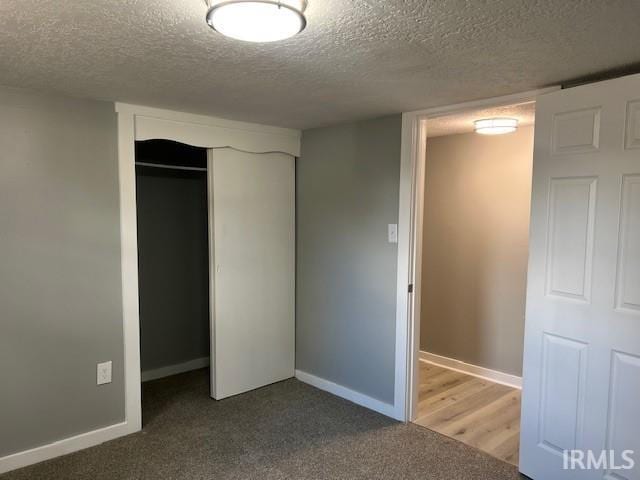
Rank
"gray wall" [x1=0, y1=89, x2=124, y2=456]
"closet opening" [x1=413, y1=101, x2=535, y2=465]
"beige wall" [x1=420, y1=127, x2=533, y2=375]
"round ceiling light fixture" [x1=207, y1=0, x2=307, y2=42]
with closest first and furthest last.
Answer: "round ceiling light fixture" [x1=207, y1=0, x2=307, y2=42]
"gray wall" [x1=0, y1=89, x2=124, y2=456]
"closet opening" [x1=413, y1=101, x2=535, y2=465]
"beige wall" [x1=420, y1=127, x2=533, y2=375]

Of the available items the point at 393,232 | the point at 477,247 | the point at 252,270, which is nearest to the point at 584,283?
the point at 393,232

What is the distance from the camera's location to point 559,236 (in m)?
2.19

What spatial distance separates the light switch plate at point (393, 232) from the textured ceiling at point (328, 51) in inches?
32.5

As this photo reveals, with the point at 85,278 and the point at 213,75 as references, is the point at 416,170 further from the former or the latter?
the point at 85,278

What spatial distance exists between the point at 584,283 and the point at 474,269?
1.82m

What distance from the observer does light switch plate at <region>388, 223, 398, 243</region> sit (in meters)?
3.04

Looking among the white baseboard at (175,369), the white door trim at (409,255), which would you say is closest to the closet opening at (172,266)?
the white baseboard at (175,369)

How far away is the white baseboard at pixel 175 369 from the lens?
12.3 ft

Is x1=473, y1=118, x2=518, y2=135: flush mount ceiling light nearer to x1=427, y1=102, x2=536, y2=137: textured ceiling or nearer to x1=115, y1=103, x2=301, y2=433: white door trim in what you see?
x1=427, y1=102, x2=536, y2=137: textured ceiling

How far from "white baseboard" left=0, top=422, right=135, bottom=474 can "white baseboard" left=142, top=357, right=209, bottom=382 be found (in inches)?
36.2

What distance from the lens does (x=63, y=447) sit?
2594 mm

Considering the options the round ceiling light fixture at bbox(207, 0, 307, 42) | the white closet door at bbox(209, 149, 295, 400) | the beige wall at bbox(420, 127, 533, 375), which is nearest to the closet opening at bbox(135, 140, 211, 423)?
the white closet door at bbox(209, 149, 295, 400)

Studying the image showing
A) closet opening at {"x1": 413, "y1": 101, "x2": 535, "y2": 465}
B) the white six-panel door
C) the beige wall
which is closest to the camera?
the white six-panel door

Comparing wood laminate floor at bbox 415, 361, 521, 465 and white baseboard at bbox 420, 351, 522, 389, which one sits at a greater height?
white baseboard at bbox 420, 351, 522, 389
